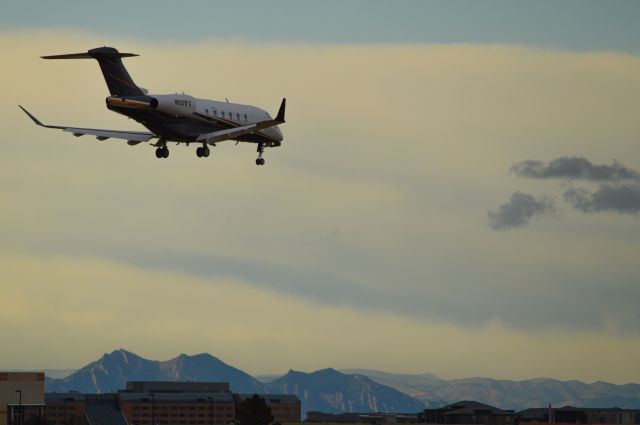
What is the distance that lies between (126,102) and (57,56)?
6087mm

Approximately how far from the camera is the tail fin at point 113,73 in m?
112

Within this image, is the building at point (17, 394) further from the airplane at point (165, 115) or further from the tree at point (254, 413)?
the airplane at point (165, 115)

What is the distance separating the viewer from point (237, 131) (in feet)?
380

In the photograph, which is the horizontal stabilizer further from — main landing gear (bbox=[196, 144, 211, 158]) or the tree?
the tree

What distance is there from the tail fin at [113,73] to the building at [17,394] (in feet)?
241

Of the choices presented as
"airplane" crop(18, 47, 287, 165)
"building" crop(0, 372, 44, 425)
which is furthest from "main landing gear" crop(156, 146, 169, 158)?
"building" crop(0, 372, 44, 425)

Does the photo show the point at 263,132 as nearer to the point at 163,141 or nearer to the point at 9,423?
the point at 163,141

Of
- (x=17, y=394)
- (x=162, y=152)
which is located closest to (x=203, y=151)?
(x=162, y=152)

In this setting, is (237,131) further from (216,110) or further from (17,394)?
(17,394)

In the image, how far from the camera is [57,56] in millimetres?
107562

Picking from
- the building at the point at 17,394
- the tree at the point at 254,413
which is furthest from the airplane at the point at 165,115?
the tree at the point at 254,413

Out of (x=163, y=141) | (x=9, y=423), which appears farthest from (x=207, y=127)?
(x=9, y=423)

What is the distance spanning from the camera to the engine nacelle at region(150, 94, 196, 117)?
360 ft

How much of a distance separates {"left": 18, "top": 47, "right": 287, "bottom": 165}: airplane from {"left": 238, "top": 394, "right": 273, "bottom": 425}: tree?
79.6 m
